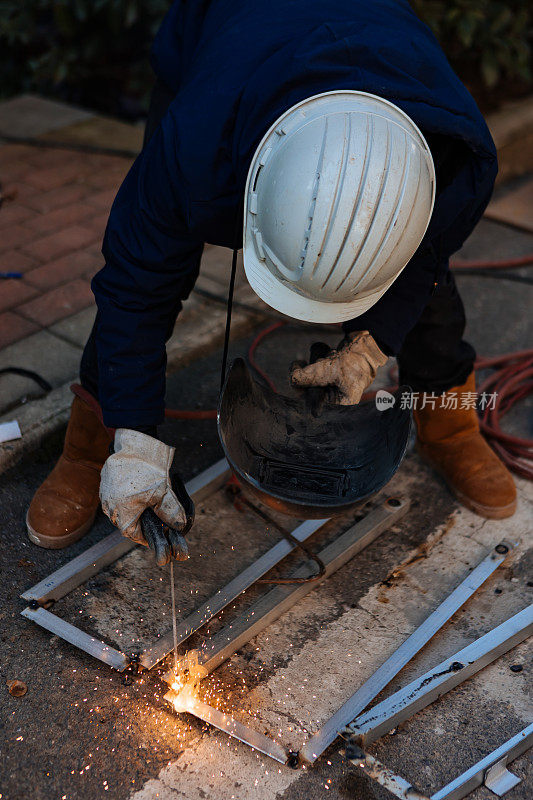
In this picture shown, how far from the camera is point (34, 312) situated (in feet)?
11.4

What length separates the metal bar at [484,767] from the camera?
1.93m

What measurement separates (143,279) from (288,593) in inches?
41.5

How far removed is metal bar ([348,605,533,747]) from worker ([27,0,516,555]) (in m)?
0.72

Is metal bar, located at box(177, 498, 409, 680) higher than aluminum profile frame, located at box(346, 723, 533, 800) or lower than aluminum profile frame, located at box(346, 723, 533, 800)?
lower

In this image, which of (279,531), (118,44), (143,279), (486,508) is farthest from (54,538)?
(118,44)

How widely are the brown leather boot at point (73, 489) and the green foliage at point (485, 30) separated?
3.65 metres

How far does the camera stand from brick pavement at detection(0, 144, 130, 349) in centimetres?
350

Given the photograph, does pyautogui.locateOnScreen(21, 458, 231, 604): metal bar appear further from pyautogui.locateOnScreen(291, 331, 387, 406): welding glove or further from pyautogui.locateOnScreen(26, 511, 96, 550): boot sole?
pyautogui.locateOnScreen(291, 331, 387, 406): welding glove

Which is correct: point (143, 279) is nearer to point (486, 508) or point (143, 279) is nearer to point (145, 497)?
point (145, 497)

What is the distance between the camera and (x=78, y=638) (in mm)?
2250

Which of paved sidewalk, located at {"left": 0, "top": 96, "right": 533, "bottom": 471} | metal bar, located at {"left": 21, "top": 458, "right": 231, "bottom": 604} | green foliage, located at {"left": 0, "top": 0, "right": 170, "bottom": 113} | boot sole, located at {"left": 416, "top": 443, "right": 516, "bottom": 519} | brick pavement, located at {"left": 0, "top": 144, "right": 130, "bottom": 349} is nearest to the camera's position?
metal bar, located at {"left": 21, "top": 458, "right": 231, "bottom": 604}

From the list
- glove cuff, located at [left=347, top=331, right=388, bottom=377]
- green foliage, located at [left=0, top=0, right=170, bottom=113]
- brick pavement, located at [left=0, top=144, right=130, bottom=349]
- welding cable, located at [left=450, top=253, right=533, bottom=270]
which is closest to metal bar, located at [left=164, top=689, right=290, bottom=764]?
glove cuff, located at [left=347, top=331, right=388, bottom=377]

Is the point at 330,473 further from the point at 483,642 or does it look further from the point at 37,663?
the point at 37,663

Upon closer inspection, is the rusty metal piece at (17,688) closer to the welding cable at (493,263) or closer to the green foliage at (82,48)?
the welding cable at (493,263)
